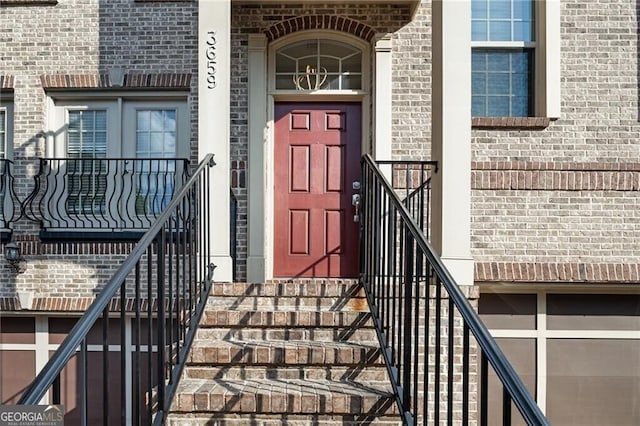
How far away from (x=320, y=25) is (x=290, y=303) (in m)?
3.31

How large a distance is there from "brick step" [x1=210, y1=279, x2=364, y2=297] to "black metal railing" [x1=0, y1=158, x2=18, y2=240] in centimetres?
350

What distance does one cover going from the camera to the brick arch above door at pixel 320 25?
18.8 feet

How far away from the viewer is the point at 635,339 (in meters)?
5.64

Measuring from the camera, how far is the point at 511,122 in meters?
5.74

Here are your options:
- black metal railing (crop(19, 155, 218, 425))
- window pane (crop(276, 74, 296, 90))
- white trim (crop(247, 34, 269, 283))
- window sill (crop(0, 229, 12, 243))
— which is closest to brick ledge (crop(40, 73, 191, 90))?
white trim (crop(247, 34, 269, 283))

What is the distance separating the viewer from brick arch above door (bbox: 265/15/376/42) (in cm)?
574

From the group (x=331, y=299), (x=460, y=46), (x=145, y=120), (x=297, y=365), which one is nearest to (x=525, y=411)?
(x=297, y=365)

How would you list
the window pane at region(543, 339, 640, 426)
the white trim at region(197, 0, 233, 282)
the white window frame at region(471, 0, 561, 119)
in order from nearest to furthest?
the white trim at region(197, 0, 233, 282), the window pane at region(543, 339, 640, 426), the white window frame at region(471, 0, 561, 119)

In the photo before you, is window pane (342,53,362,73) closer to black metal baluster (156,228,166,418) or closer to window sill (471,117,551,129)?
window sill (471,117,551,129)

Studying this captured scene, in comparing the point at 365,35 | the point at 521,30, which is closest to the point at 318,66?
the point at 365,35

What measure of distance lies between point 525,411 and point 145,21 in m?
5.80

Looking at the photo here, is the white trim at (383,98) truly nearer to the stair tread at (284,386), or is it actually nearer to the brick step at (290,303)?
the brick step at (290,303)

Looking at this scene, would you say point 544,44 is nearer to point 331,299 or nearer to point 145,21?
point 331,299

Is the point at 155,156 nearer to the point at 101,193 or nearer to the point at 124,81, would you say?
the point at 101,193
